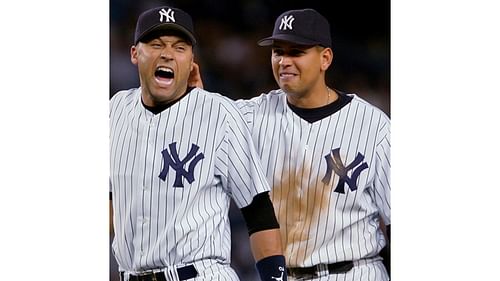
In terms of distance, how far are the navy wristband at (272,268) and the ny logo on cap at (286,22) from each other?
71cm

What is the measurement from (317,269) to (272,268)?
14 cm

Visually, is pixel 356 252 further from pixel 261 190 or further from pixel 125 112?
pixel 125 112

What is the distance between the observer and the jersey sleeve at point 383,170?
3.43 meters

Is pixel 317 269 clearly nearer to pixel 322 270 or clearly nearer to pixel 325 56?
pixel 322 270

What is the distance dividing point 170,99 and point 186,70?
0.10m

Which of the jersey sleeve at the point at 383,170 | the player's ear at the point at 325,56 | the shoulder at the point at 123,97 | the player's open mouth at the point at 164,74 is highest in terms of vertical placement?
the player's ear at the point at 325,56

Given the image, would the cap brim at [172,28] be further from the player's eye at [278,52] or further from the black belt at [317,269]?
the black belt at [317,269]

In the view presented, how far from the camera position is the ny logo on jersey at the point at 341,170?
3408 mm

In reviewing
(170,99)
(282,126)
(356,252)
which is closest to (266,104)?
(282,126)

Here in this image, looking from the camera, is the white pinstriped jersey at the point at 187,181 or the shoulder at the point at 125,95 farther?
the shoulder at the point at 125,95

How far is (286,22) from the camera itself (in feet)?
11.2

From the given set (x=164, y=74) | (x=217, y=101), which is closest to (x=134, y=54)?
(x=164, y=74)

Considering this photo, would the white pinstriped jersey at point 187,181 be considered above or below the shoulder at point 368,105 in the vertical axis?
below

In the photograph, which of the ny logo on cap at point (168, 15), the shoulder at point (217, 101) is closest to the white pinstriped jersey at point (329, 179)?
the shoulder at point (217, 101)
